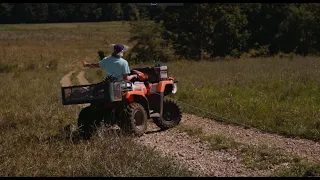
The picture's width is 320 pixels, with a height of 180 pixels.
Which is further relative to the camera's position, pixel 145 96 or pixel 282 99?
pixel 282 99

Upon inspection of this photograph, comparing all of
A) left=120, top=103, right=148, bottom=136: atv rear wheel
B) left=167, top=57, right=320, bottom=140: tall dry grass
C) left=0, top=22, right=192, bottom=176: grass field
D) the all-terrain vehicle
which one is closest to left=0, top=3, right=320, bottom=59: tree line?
left=167, top=57, right=320, bottom=140: tall dry grass

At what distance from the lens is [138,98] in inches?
382

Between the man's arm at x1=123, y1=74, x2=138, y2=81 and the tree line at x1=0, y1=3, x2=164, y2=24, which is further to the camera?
the tree line at x1=0, y1=3, x2=164, y2=24

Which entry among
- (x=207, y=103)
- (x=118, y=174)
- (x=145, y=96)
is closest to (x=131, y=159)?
(x=118, y=174)

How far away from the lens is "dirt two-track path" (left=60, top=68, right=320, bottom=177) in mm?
6996

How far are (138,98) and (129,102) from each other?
0.37m

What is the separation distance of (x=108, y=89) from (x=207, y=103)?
5.00 meters

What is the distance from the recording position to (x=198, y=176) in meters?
6.36

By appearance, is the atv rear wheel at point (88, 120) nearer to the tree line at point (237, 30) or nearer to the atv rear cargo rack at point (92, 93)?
the atv rear cargo rack at point (92, 93)

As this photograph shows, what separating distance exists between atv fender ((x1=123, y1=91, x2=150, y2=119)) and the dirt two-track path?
0.67 meters

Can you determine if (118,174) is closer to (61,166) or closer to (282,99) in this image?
(61,166)

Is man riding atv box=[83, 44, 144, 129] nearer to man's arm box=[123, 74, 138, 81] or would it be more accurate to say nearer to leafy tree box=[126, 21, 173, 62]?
man's arm box=[123, 74, 138, 81]

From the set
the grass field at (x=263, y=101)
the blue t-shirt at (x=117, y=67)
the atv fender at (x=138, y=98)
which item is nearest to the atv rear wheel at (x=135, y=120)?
the atv fender at (x=138, y=98)

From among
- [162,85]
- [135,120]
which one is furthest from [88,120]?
[162,85]
